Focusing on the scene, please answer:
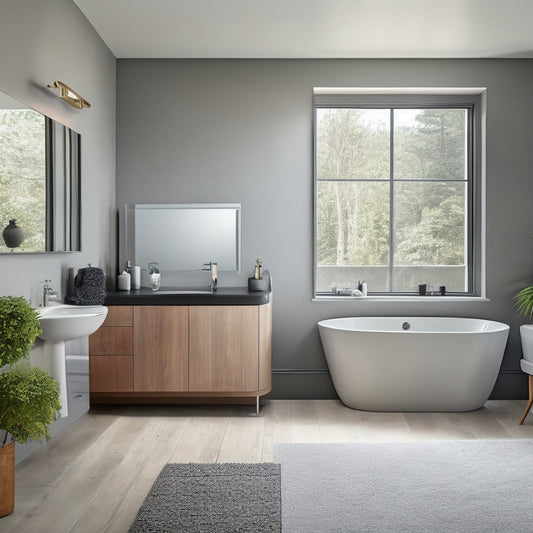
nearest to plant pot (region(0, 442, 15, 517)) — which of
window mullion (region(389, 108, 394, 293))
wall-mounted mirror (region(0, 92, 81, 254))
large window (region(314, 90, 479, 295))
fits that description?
wall-mounted mirror (region(0, 92, 81, 254))

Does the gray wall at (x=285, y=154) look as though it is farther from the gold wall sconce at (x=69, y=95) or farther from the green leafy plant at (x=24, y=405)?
the green leafy plant at (x=24, y=405)

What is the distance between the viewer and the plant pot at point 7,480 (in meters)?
2.66

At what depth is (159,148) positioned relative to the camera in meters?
5.01

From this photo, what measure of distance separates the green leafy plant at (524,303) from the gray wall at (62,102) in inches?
133

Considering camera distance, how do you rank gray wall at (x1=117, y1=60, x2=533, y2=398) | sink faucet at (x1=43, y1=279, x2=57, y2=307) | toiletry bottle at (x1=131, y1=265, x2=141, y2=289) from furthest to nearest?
gray wall at (x1=117, y1=60, x2=533, y2=398)
toiletry bottle at (x1=131, y1=265, x2=141, y2=289)
sink faucet at (x1=43, y1=279, x2=57, y2=307)

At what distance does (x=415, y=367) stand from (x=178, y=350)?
174cm

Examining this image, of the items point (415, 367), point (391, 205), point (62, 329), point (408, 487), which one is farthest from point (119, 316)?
point (391, 205)

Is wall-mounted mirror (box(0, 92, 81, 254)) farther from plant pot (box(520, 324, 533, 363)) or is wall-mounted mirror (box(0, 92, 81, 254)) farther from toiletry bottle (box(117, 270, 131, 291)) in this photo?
plant pot (box(520, 324, 533, 363))

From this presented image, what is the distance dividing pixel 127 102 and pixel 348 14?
2.00 metres

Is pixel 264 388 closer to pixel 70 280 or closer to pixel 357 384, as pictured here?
pixel 357 384

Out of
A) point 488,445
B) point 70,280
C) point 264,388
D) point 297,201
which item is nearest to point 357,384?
point 264,388

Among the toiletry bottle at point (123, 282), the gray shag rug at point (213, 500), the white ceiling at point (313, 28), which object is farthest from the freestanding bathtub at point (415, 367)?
the white ceiling at point (313, 28)

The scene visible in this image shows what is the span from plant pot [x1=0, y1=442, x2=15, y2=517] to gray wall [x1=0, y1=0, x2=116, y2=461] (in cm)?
56

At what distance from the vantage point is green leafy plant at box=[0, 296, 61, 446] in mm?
2533
